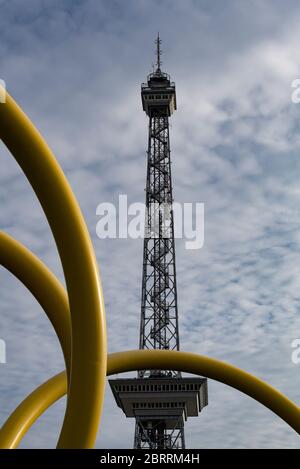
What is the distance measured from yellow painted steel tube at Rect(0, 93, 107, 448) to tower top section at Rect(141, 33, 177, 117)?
96084 mm

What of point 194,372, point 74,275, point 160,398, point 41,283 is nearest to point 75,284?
point 74,275

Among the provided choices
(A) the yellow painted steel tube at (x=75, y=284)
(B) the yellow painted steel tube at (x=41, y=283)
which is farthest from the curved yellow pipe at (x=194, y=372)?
(A) the yellow painted steel tube at (x=75, y=284)

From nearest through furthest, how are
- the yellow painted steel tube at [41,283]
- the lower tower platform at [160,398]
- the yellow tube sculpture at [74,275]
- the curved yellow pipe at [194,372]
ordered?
the yellow tube sculpture at [74,275] < the yellow painted steel tube at [41,283] < the curved yellow pipe at [194,372] < the lower tower platform at [160,398]

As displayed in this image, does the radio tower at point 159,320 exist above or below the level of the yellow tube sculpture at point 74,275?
above

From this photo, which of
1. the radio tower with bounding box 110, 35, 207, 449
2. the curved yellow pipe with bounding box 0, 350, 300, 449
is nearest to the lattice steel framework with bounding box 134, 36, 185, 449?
the radio tower with bounding box 110, 35, 207, 449

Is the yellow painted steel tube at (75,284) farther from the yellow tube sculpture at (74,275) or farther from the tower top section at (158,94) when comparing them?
the tower top section at (158,94)

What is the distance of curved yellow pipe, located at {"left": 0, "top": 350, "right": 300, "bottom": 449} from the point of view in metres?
13.7

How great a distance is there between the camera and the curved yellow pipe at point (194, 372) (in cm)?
1368

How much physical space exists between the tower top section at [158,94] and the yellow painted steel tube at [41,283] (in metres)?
92.7

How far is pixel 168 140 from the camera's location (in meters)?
101

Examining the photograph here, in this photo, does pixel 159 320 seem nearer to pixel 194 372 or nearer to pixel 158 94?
pixel 158 94

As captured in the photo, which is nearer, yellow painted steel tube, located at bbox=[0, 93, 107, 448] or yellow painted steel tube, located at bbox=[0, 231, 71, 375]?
yellow painted steel tube, located at bbox=[0, 93, 107, 448]

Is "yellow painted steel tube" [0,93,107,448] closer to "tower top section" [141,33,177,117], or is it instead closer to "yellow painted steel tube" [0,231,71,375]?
"yellow painted steel tube" [0,231,71,375]
